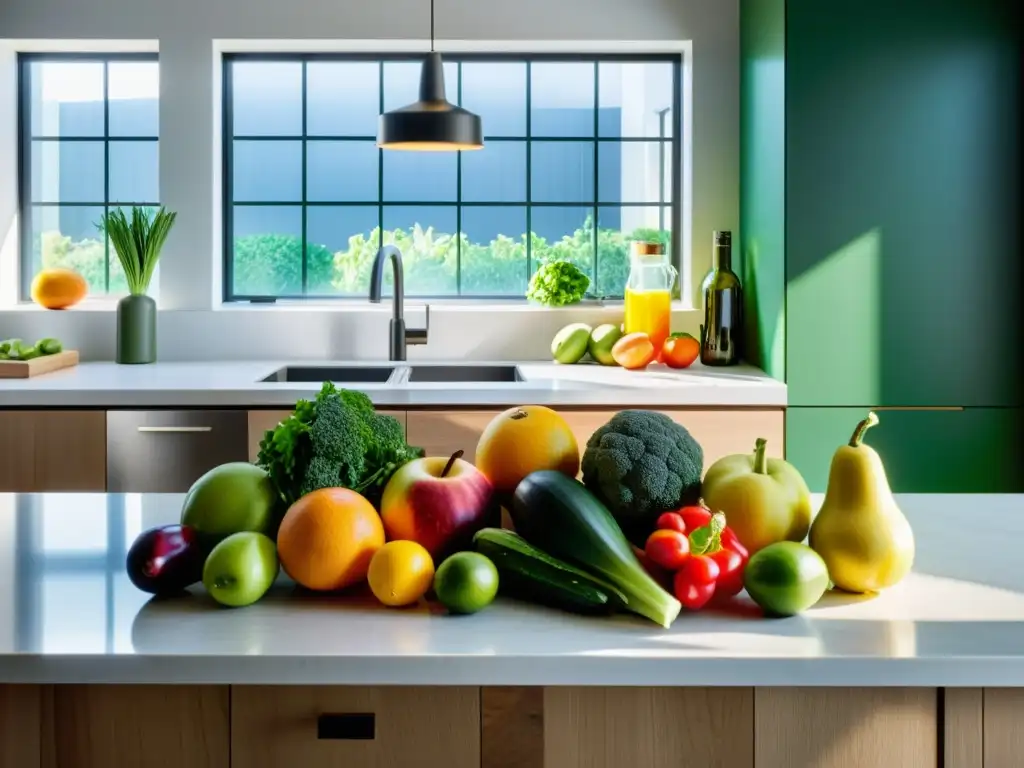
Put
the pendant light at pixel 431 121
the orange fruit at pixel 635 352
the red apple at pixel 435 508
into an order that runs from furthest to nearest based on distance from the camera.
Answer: the orange fruit at pixel 635 352 < the pendant light at pixel 431 121 < the red apple at pixel 435 508

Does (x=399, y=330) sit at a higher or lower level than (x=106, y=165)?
lower

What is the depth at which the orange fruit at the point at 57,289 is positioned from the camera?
4.03 m

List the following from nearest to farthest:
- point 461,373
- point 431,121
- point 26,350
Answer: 1. point 431,121
2. point 26,350
3. point 461,373

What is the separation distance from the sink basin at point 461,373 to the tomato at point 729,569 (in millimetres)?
2663

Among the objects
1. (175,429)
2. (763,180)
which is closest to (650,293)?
(763,180)

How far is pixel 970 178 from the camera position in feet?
11.2

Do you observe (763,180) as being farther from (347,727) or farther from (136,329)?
(347,727)

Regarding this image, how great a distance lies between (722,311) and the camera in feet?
12.8

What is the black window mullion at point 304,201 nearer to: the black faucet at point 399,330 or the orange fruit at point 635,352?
the black faucet at point 399,330

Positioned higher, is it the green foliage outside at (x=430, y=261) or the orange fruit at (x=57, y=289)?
the green foliage outside at (x=430, y=261)

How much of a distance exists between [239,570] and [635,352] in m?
2.51

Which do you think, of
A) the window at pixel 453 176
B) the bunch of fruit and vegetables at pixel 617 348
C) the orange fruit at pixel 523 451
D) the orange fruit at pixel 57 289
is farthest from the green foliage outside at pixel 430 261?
the orange fruit at pixel 523 451

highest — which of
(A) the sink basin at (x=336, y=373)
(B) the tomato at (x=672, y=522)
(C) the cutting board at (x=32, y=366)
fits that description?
(C) the cutting board at (x=32, y=366)

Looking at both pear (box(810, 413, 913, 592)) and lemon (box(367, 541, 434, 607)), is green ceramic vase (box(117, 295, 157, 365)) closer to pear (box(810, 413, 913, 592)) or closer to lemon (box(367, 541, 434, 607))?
lemon (box(367, 541, 434, 607))
